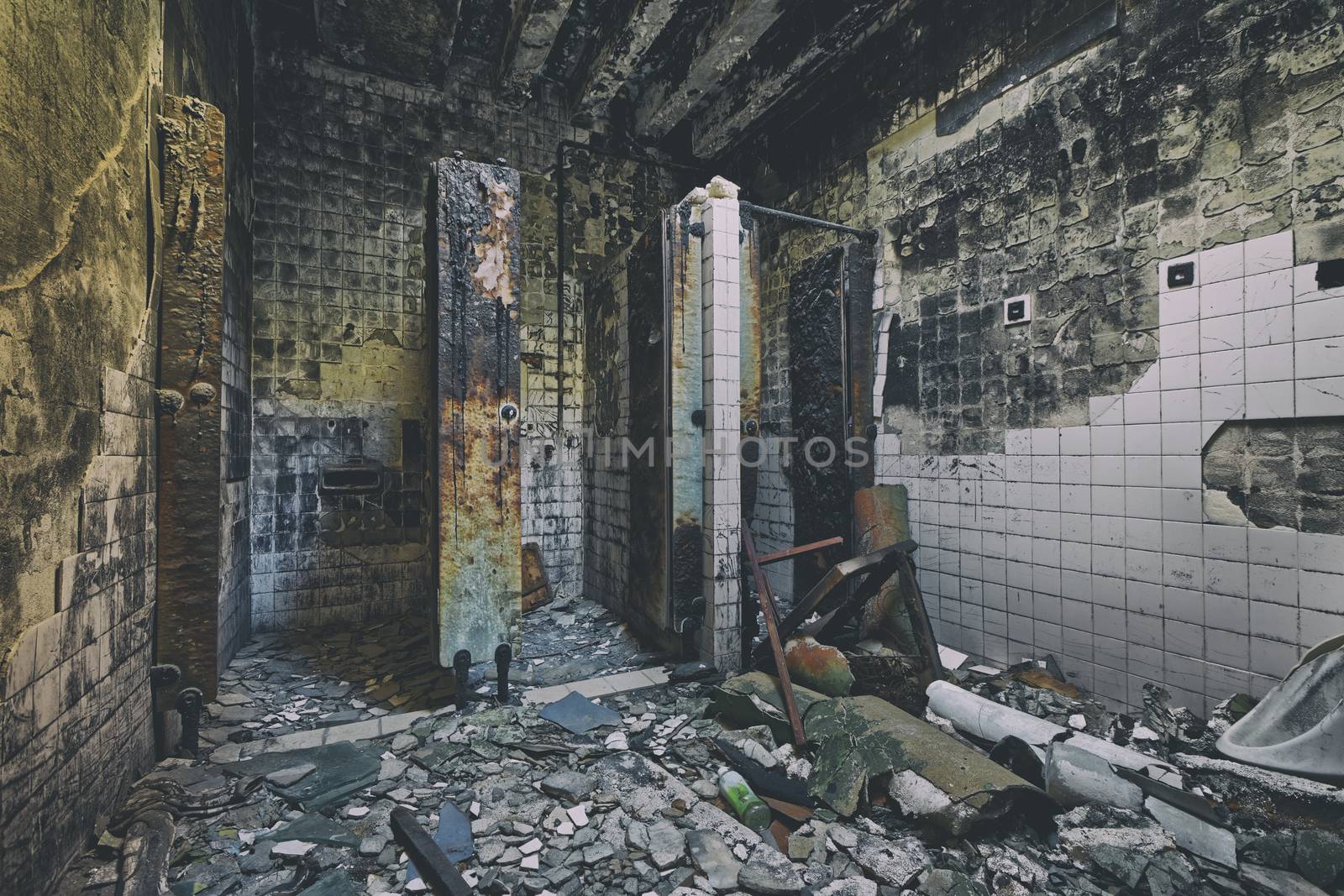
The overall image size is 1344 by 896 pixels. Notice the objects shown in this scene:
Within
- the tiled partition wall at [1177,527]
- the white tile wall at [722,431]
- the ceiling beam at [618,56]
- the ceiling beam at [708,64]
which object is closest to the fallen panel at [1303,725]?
the tiled partition wall at [1177,527]

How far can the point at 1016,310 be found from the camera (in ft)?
10.4

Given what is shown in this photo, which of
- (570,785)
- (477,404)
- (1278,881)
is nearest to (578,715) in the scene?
(570,785)

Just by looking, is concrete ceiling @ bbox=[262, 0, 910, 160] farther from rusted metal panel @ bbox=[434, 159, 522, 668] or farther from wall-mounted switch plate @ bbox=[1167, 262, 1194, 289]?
wall-mounted switch plate @ bbox=[1167, 262, 1194, 289]

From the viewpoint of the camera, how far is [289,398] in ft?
13.8

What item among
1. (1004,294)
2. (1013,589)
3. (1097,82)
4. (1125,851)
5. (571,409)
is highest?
(1097,82)

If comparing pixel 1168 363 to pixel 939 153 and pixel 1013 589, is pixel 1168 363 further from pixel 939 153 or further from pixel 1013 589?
Result: pixel 939 153

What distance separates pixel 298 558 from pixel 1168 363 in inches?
219

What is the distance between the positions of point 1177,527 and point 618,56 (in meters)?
4.78

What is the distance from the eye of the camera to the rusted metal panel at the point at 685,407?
10.9 feet

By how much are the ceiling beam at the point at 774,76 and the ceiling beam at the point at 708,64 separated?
0.51 feet

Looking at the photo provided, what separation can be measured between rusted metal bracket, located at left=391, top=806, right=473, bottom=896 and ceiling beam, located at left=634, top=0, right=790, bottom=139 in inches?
190

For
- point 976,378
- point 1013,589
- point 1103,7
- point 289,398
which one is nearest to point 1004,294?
point 976,378

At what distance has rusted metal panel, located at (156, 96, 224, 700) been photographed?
7.74 feet

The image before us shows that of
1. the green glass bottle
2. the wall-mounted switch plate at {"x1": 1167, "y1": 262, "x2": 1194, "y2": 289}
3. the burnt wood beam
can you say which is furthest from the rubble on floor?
the burnt wood beam
